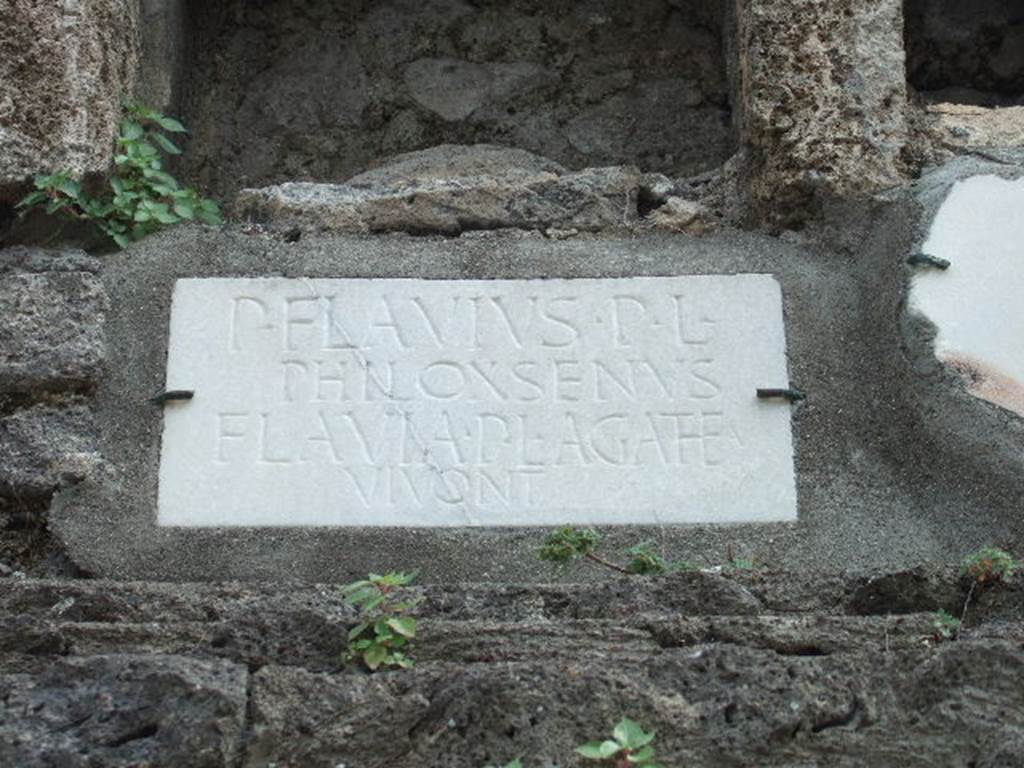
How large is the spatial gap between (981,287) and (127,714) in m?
2.03

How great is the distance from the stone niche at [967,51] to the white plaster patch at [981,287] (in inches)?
34.6

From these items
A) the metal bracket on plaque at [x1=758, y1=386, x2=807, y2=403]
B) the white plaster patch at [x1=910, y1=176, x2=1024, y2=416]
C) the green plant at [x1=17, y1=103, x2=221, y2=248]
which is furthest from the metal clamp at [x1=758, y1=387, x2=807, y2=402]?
the green plant at [x1=17, y1=103, x2=221, y2=248]

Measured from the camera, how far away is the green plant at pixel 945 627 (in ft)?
11.8

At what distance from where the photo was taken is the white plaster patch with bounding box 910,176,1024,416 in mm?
4367

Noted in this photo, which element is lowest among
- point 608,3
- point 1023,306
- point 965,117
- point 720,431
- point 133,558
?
point 133,558

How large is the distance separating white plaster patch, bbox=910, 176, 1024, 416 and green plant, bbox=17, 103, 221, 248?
5.04 feet

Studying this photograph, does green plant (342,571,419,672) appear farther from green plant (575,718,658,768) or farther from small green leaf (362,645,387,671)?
green plant (575,718,658,768)

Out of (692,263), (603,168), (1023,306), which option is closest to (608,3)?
(603,168)

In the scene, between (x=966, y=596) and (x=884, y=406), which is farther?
(x=884, y=406)

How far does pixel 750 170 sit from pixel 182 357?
4.27 ft

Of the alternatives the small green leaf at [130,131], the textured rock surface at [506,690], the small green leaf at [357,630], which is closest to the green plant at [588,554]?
the textured rock surface at [506,690]

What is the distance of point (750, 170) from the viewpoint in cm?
482

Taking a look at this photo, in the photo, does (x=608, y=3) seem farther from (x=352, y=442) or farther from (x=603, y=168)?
(x=352, y=442)

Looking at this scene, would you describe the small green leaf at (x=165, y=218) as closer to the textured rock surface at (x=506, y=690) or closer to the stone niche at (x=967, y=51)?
the textured rock surface at (x=506, y=690)
